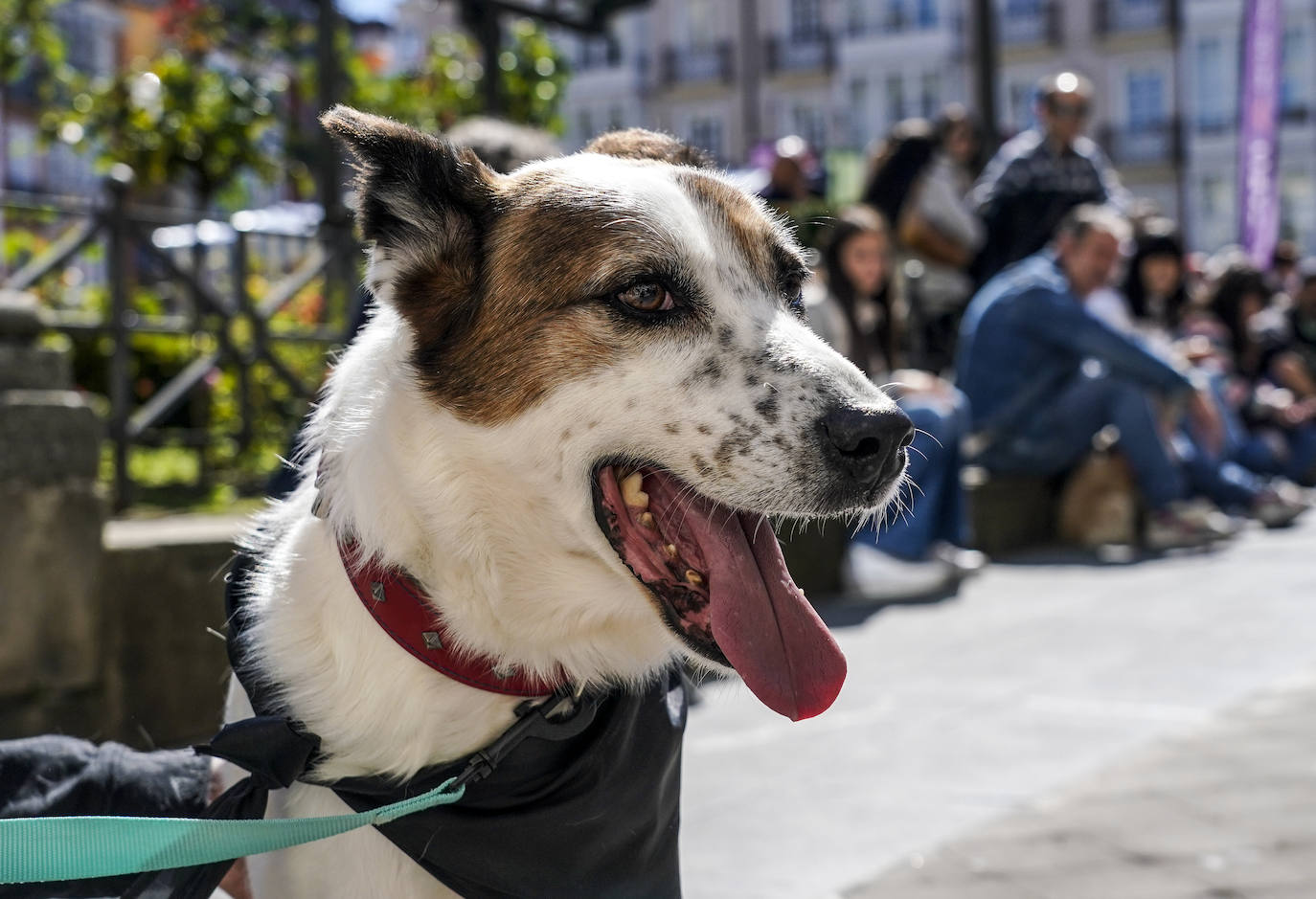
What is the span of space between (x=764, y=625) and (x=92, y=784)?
105cm

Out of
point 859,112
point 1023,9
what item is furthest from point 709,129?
point 1023,9

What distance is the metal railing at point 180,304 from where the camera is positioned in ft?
17.6

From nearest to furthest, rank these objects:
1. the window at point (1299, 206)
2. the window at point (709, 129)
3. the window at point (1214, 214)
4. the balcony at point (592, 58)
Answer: the window at point (1299, 206) < the window at point (1214, 214) < the window at point (709, 129) < the balcony at point (592, 58)

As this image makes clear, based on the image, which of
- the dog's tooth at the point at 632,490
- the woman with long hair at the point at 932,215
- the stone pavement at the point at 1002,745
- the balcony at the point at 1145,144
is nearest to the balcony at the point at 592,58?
the balcony at the point at 1145,144

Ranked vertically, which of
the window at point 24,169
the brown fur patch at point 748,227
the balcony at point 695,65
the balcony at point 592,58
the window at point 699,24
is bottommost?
the brown fur patch at point 748,227

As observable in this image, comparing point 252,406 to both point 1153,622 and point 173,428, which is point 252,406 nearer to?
point 173,428

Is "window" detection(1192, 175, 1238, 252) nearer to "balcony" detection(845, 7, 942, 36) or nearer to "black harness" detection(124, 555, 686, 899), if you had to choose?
"balcony" detection(845, 7, 942, 36)

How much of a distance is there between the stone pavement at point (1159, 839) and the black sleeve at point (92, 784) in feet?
4.95

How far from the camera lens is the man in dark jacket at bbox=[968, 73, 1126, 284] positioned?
9109 mm

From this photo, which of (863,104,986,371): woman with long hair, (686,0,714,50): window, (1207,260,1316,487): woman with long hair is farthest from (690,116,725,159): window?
(863,104,986,371): woman with long hair

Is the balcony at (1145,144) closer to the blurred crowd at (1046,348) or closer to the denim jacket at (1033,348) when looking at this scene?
the blurred crowd at (1046,348)

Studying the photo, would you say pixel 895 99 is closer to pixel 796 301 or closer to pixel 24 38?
pixel 24 38

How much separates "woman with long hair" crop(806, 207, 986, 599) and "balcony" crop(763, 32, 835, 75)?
3644 centimetres

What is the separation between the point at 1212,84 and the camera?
3881 cm
